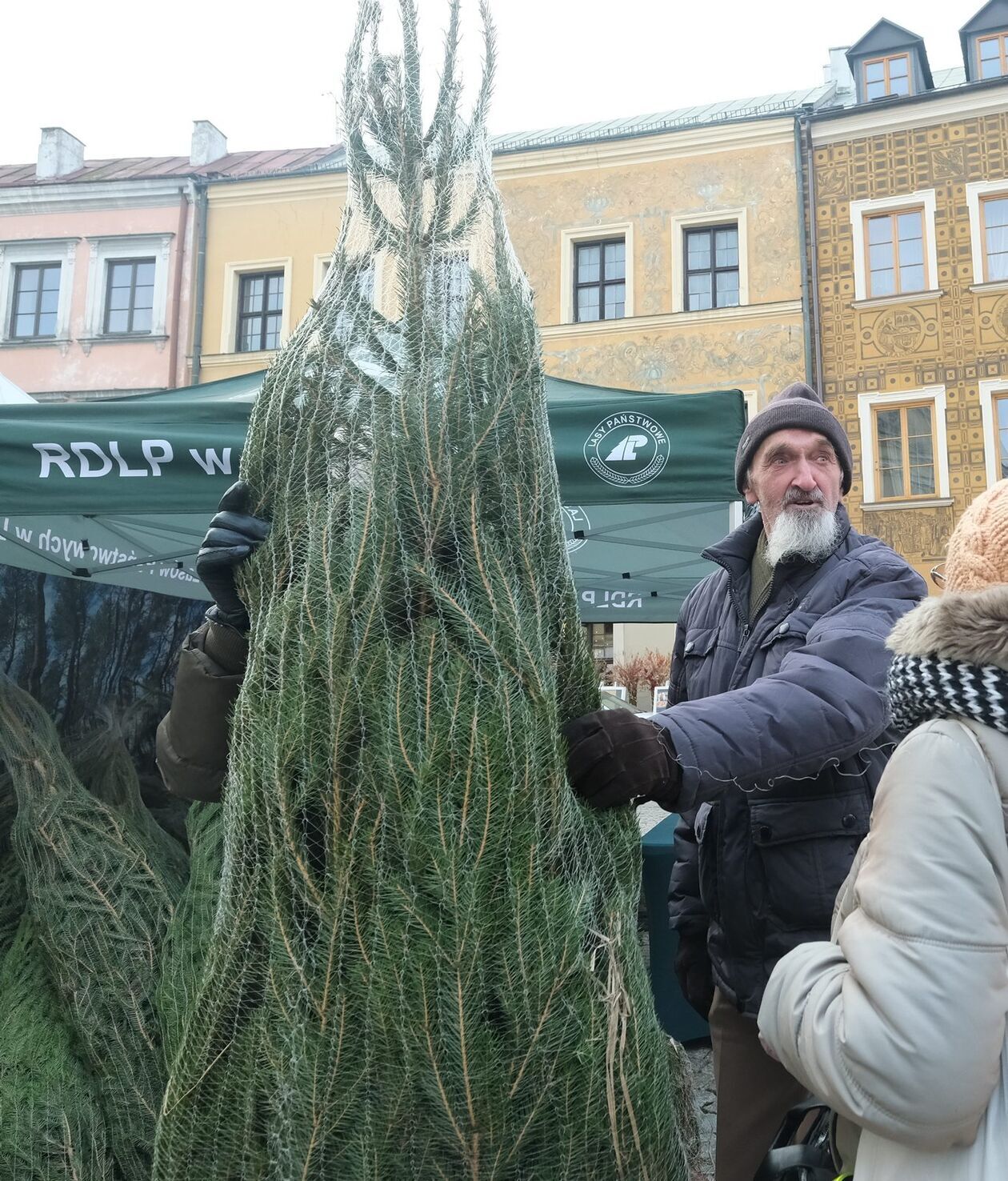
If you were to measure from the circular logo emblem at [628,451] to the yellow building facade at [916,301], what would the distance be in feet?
39.7

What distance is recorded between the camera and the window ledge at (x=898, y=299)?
1494 centimetres

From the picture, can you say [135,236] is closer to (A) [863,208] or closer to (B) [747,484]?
(A) [863,208]

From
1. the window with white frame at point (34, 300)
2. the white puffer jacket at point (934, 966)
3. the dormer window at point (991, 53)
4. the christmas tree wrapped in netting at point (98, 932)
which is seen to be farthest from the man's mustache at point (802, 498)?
the window with white frame at point (34, 300)

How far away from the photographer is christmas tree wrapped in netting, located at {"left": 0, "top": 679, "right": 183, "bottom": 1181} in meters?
2.01

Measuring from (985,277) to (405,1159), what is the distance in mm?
16295

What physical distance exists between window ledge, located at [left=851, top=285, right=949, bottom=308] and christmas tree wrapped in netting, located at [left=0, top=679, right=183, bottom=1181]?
15003 mm

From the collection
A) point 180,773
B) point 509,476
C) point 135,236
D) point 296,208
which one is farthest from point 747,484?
point 135,236

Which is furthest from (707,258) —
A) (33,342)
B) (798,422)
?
(798,422)

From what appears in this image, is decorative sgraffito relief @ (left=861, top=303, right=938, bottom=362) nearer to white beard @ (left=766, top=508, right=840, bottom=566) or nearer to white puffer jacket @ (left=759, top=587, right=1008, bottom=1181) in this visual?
white beard @ (left=766, top=508, right=840, bottom=566)

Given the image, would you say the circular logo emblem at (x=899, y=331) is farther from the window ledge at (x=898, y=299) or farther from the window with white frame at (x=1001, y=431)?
the window with white frame at (x=1001, y=431)

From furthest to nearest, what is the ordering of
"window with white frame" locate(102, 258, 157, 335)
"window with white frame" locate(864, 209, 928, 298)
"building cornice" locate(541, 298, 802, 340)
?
"window with white frame" locate(102, 258, 157, 335), "building cornice" locate(541, 298, 802, 340), "window with white frame" locate(864, 209, 928, 298)

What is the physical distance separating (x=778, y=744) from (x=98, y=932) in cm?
156

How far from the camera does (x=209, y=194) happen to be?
17.9 m

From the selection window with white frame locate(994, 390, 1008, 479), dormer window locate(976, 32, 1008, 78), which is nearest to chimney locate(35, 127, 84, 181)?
dormer window locate(976, 32, 1008, 78)
